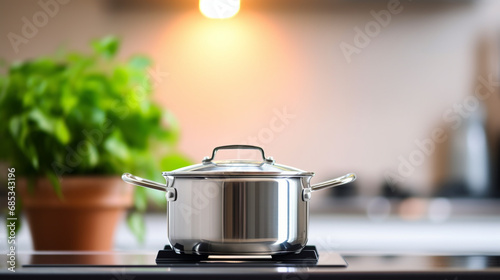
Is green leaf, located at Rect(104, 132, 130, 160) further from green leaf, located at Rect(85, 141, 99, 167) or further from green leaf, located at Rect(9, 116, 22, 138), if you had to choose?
green leaf, located at Rect(9, 116, 22, 138)

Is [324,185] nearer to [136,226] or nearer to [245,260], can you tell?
[245,260]

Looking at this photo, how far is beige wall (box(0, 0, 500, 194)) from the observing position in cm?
288

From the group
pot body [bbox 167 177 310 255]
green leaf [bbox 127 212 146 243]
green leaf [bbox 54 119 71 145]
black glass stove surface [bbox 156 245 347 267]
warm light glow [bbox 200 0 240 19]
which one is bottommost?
green leaf [bbox 127 212 146 243]

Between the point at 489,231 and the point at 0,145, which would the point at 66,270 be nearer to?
the point at 0,145

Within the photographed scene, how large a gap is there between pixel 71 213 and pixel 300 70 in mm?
1934

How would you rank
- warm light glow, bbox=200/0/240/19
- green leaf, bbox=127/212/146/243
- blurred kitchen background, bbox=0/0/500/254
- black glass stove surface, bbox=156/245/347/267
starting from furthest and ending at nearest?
blurred kitchen background, bbox=0/0/500/254, warm light glow, bbox=200/0/240/19, green leaf, bbox=127/212/146/243, black glass stove surface, bbox=156/245/347/267

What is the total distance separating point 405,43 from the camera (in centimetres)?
293

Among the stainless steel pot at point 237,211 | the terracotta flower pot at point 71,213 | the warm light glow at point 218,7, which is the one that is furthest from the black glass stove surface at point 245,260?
the warm light glow at point 218,7

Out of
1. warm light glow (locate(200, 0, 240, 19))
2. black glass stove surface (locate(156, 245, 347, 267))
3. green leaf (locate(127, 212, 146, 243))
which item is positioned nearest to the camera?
black glass stove surface (locate(156, 245, 347, 267))

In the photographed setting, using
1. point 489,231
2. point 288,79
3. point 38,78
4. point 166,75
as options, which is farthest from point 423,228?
point 38,78

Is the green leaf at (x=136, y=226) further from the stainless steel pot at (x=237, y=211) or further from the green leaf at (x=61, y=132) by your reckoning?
the stainless steel pot at (x=237, y=211)

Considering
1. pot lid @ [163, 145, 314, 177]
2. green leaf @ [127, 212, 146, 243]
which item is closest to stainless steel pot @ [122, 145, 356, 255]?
pot lid @ [163, 145, 314, 177]

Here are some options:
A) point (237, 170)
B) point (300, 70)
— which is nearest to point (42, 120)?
point (237, 170)
